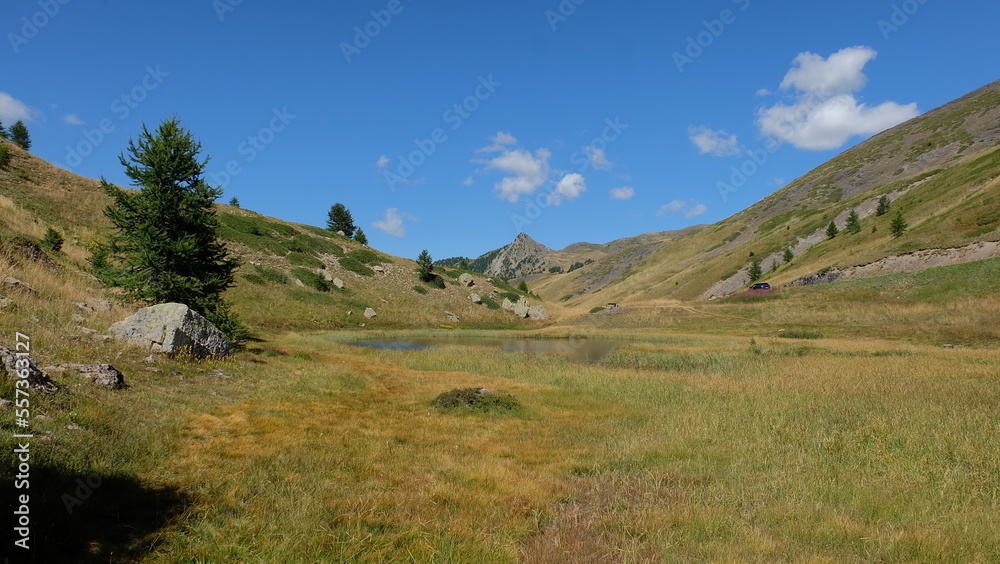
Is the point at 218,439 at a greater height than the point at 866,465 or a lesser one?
greater

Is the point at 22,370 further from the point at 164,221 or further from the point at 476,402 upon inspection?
the point at 164,221

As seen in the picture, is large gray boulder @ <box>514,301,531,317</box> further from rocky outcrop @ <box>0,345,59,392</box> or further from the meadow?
rocky outcrop @ <box>0,345,59,392</box>

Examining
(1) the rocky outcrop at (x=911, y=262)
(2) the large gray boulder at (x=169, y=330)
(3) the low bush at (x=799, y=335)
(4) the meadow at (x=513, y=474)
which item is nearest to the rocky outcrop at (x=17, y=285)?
(2) the large gray boulder at (x=169, y=330)

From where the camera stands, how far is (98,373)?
33.4ft

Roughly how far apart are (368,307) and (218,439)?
1957 inches

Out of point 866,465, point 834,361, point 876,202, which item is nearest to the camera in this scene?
point 866,465

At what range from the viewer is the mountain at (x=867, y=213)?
5962cm

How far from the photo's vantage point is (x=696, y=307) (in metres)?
68.1

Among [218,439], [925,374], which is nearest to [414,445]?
[218,439]

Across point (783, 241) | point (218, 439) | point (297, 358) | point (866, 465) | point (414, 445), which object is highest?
point (783, 241)

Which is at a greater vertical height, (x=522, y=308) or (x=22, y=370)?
(x=522, y=308)

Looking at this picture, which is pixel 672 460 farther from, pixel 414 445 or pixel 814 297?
pixel 814 297

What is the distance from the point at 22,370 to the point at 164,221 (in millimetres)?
15321

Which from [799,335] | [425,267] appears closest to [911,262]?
[799,335]
